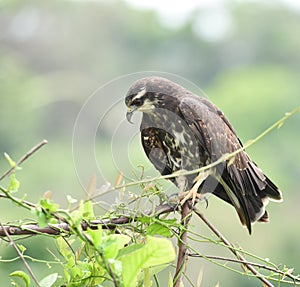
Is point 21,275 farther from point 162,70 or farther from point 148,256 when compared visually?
point 162,70

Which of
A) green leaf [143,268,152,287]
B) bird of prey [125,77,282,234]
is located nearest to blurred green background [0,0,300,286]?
bird of prey [125,77,282,234]

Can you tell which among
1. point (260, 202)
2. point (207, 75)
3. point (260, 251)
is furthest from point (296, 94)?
point (260, 202)

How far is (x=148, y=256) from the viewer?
889mm

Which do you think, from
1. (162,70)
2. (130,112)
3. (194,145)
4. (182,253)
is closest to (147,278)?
(182,253)

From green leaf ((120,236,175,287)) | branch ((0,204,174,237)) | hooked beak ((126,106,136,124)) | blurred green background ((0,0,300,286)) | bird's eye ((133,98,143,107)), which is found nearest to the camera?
green leaf ((120,236,175,287))

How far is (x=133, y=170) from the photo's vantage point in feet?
3.98

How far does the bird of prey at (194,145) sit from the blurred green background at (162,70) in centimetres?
1163

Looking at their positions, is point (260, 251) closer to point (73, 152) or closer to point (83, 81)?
point (83, 81)

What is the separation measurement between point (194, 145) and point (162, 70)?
25011 mm

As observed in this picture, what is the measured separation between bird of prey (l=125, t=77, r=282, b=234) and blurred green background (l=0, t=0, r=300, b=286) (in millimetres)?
11630

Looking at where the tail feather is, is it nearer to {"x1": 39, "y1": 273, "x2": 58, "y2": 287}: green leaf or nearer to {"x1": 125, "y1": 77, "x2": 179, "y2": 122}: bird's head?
{"x1": 125, "y1": 77, "x2": 179, "y2": 122}: bird's head

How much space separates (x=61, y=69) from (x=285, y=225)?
1045cm

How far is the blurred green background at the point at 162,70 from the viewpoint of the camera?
1909cm

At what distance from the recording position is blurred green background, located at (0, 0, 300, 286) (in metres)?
19.1
